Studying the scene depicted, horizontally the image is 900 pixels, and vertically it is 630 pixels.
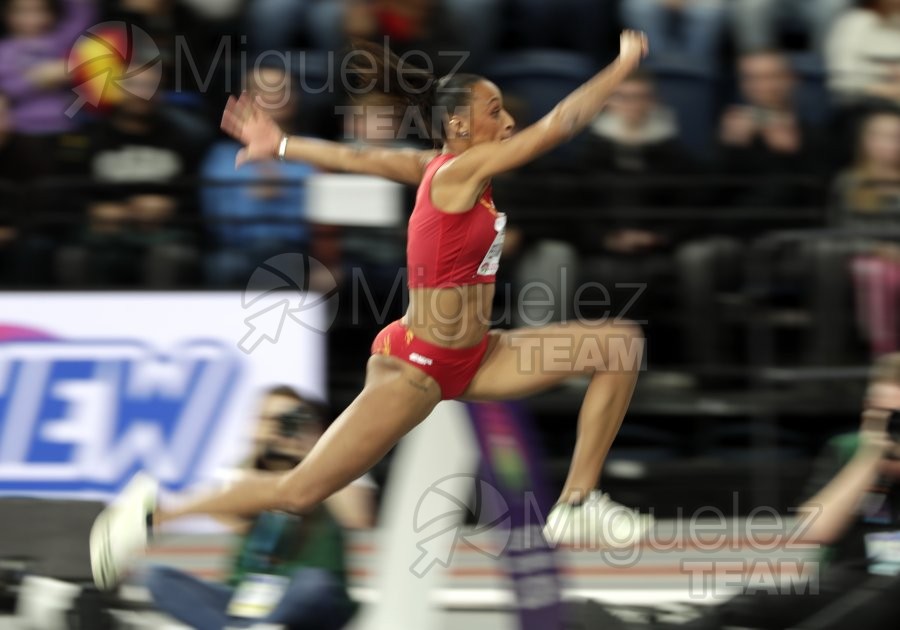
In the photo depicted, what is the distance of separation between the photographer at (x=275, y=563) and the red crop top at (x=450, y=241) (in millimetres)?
1004

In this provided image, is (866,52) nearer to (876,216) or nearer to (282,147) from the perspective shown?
(876,216)

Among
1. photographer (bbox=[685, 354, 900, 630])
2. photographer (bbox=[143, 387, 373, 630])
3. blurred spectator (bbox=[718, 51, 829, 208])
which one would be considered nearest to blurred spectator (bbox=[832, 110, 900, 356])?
blurred spectator (bbox=[718, 51, 829, 208])

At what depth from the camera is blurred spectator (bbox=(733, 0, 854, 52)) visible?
9547mm

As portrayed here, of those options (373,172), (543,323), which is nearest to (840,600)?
(373,172)

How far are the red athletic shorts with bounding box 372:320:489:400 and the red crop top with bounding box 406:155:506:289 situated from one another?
0.69 feet

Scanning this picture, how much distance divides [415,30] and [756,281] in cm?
231

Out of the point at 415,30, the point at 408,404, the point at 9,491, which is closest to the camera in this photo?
the point at 408,404

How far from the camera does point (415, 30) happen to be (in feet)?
30.1

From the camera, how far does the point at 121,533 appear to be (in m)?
6.47

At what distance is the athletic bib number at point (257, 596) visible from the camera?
6.46m

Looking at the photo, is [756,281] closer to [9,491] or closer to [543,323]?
[543,323]

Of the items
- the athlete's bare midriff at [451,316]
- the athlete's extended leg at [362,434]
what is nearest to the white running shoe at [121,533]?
the athlete's extended leg at [362,434]

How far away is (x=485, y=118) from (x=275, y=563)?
78.7 inches

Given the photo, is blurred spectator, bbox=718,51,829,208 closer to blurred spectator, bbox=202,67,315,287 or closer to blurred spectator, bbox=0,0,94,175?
blurred spectator, bbox=202,67,315,287
